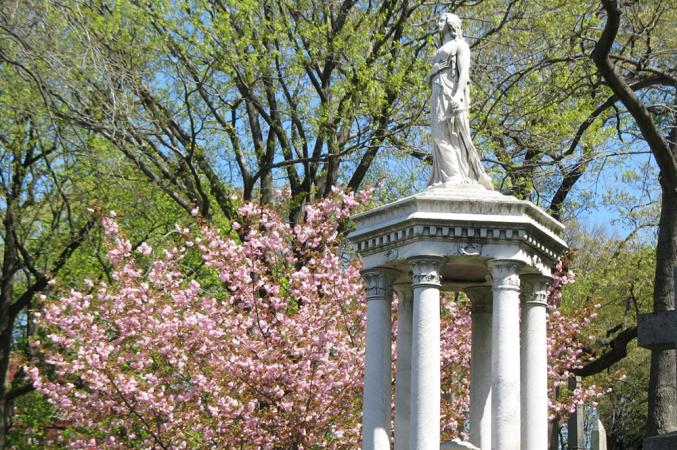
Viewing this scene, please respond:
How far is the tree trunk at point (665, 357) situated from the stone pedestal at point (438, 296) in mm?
4636

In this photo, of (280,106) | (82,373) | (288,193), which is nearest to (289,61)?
(280,106)

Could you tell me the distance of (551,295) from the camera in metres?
20.6

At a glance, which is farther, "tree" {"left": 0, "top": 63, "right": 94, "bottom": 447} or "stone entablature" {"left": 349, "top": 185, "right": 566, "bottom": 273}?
"tree" {"left": 0, "top": 63, "right": 94, "bottom": 447}

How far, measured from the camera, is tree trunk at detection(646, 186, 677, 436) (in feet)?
51.2

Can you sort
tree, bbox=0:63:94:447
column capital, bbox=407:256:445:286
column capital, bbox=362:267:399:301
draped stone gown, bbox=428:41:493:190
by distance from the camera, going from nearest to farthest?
column capital, bbox=407:256:445:286
draped stone gown, bbox=428:41:493:190
column capital, bbox=362:267:399:301
tree, bbox=0:63:94:447

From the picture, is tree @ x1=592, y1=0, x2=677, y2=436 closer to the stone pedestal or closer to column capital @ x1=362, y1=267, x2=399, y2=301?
the stone pedestal

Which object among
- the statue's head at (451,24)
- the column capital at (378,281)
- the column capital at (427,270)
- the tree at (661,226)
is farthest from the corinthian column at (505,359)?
the tree at (661,226)

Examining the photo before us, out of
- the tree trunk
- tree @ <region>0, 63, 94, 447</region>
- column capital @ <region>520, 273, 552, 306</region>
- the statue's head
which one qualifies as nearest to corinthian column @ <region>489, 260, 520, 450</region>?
column capital @ <region>520, 273, 552, 306</region>

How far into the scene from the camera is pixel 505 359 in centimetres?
1079

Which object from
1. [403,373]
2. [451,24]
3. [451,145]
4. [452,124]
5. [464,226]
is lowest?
[403,373]

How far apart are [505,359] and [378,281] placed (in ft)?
5.87

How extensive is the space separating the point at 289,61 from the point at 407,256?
10468 mm

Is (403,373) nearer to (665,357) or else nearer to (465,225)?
(465,225)

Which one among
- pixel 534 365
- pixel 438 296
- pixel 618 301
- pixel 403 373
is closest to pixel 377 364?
pixel 403 373
